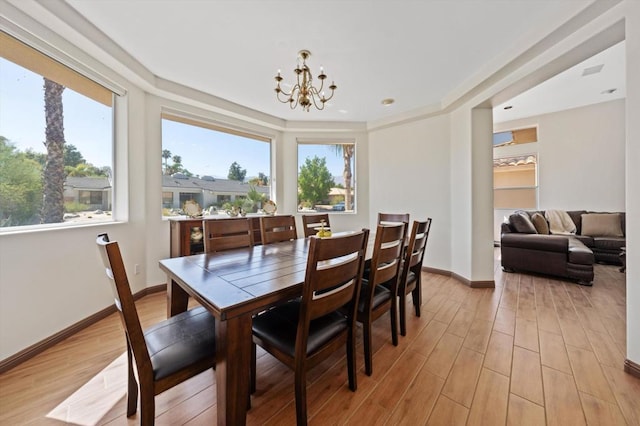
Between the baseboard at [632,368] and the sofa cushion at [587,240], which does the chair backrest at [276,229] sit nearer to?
the baseboard at [632,368]

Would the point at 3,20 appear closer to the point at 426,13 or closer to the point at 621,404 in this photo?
the point at 426,13

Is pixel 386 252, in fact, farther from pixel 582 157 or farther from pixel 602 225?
pixel 582 157

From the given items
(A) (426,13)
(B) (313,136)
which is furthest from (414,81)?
(B) (313,136)

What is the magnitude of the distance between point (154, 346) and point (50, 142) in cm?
211

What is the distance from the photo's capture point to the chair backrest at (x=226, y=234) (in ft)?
6.70

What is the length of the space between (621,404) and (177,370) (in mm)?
2386

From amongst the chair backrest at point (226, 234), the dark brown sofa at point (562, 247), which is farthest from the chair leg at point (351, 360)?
the dark brown sofa at point (562, 247)

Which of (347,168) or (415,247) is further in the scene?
(347,168)

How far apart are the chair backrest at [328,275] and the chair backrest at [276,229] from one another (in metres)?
1.31

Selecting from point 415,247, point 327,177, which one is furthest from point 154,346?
point 327,177

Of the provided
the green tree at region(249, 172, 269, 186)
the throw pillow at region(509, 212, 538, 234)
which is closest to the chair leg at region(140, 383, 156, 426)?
the green tree at region(249, 172, 269, 186)

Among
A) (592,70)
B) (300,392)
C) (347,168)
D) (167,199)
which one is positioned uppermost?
(592,70)

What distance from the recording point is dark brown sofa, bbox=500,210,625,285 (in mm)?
3197

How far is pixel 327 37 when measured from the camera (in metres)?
2.14
